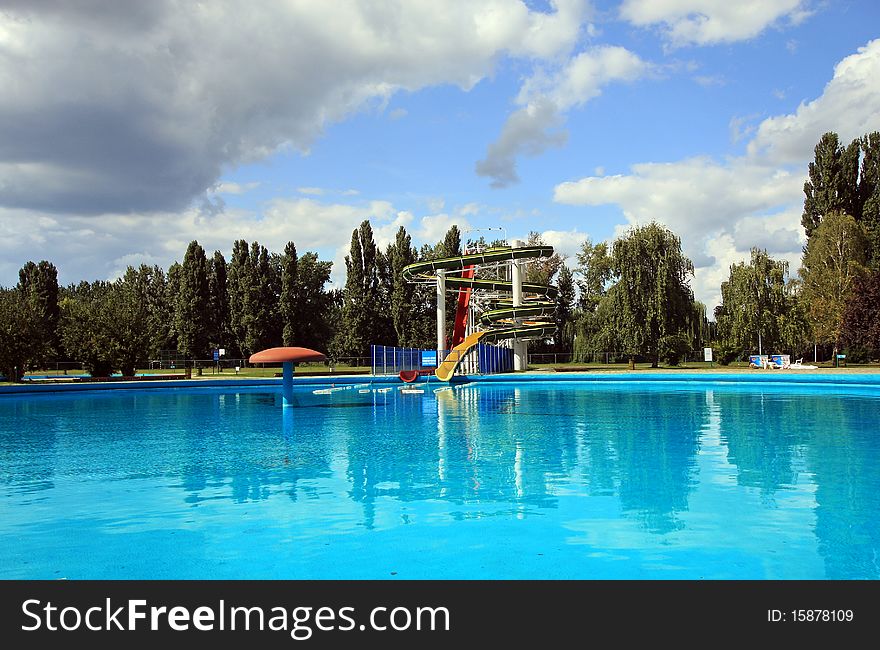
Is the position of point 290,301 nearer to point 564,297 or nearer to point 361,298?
point 361,298

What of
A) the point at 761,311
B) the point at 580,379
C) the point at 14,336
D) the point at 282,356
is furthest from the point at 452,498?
the point at 761,311

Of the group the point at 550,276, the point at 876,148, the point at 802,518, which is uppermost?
the point at 876,148

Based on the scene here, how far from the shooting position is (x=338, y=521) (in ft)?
24.5

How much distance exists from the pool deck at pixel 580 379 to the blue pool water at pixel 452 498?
501 inches

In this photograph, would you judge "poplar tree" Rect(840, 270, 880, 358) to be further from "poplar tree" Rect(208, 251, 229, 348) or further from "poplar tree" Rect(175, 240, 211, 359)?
"poplar tree" Rect(175, 240, 211, 359)

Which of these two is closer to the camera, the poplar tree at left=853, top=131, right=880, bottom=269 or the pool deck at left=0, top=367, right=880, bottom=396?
the pool deck at left=0, top=367, right=880, bottom=396

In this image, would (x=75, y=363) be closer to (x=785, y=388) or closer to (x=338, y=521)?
(x=785, y=388)

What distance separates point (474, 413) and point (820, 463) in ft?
35.3

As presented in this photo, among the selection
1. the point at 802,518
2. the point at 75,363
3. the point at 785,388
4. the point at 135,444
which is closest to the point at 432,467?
the point at 802,518

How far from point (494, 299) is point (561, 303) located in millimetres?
17841

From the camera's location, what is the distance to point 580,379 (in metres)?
35.3

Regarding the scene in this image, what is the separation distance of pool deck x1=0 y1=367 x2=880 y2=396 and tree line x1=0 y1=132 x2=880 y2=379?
6380mm

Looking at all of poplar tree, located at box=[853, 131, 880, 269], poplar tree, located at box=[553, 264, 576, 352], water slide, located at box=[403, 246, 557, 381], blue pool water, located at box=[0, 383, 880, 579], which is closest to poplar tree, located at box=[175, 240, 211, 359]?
water slide, located at box=[403, 246, 557, 381]

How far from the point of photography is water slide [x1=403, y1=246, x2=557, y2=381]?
39.0 metres
